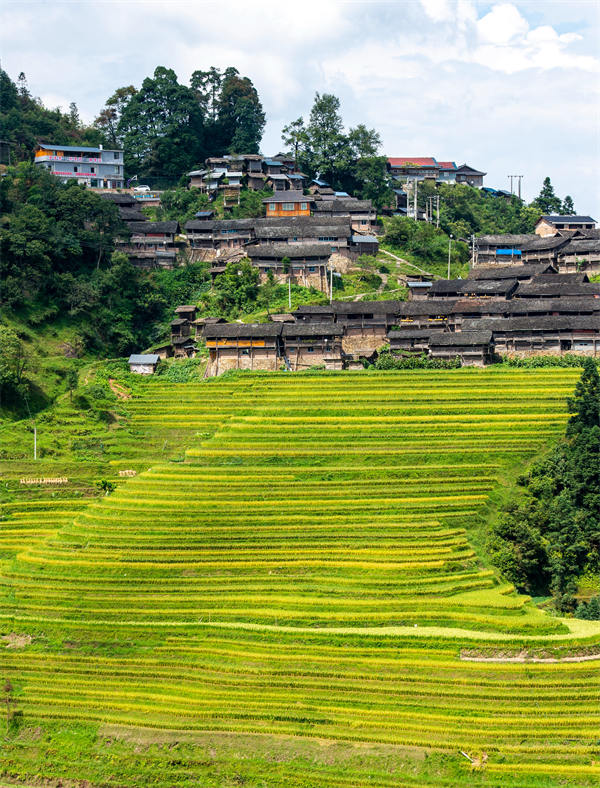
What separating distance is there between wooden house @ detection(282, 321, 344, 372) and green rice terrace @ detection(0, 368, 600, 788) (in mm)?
5172

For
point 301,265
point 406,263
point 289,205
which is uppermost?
point 289,205

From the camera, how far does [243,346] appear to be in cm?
5712

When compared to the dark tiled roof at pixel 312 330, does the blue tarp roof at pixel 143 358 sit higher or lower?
lower

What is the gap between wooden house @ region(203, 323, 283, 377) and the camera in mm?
56938

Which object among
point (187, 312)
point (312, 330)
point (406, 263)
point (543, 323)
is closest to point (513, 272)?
point (406, 263)

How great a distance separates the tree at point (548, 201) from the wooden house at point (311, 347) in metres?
40.2

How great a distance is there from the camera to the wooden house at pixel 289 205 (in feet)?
242

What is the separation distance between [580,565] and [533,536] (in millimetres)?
2244

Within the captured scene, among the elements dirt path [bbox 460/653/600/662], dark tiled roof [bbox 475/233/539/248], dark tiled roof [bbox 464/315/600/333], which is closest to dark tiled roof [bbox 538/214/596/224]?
dark tiled roof [bbox 475/233/539/248]

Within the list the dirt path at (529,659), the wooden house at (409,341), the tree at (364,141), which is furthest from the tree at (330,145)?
the dirt path at (529,659)

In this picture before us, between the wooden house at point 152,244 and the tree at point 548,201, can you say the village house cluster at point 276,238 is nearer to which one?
the wooden house at point 152,244

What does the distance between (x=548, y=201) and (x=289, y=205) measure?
29140 mm

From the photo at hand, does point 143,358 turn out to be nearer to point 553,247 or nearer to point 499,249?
point 499,249

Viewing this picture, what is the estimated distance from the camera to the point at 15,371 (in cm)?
5112
